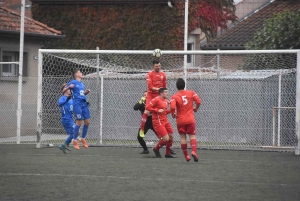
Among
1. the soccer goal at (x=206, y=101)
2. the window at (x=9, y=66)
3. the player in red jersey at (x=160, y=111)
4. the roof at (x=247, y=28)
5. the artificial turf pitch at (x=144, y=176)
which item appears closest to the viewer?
the artificial turf pitch at (x=144, y=176)

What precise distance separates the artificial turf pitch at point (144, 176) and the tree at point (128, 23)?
1351 cm

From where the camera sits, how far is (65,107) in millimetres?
19109

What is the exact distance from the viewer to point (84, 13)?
106ft

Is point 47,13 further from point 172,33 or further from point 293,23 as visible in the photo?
point 293,23

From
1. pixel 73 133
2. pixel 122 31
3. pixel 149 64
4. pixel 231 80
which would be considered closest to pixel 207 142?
pixel 231 80

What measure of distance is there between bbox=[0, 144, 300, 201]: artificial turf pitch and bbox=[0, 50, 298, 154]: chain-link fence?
80.4 inches

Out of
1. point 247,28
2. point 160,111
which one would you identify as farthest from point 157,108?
point 247,28

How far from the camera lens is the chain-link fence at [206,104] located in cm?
1955

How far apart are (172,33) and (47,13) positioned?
5694 millimetres

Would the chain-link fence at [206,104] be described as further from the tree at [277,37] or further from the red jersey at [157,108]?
the red jersey at [157,108]

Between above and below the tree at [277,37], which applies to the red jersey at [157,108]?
below

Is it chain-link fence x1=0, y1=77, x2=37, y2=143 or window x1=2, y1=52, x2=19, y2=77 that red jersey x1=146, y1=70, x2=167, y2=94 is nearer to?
chain-link fence x1=0, y1=77, x2=37, y2=143

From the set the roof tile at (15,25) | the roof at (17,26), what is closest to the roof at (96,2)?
the roof at (17,26)

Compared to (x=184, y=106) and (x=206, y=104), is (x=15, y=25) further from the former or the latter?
(x=184, y=106)
